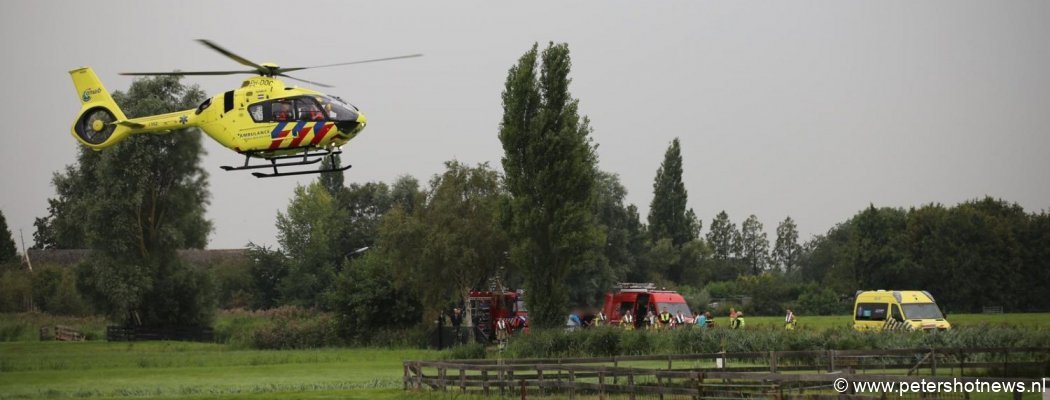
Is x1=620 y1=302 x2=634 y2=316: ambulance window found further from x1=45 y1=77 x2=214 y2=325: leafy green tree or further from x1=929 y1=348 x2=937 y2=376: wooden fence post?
x1=45 y1=77 x2=214 y2=325: leafy green tree

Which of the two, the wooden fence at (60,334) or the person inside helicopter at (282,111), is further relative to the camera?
the wooden fence at (60,334)

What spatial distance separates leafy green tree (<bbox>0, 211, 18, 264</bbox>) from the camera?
320 ft

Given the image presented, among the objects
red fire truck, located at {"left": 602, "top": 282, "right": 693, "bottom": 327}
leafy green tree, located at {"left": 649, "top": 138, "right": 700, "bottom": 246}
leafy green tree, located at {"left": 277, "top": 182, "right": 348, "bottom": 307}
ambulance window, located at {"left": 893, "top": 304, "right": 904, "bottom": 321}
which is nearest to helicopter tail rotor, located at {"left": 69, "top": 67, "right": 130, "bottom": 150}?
red fire truck, located at {"left": 602, "top": 282, "right": 693, "bottom": 327}

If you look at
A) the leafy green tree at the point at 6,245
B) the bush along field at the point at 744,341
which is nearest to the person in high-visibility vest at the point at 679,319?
the bush along field at the point at 744,341

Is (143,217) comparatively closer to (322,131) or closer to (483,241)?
(483,241)

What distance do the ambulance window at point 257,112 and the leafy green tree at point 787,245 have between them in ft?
392

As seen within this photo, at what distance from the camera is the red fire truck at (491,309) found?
4806cm

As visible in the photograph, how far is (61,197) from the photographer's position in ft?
209

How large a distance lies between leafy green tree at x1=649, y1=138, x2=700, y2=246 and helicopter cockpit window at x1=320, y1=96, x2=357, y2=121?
65.8 metres

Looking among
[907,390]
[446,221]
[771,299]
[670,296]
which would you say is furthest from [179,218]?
[907,390]

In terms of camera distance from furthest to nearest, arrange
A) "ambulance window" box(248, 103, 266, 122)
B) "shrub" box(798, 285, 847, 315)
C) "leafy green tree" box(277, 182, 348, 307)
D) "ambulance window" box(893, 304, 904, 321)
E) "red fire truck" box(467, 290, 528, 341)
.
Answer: "leafy green tree" box(277, 182, 348, 307) → "shrub" box(798, 285, 847, 315) → "red fire truck" box(467, 290, 528, 341) → "ambulance window" box(893, 304, 904, 321) → "ambulance window" box(248, 103, 266, 122)

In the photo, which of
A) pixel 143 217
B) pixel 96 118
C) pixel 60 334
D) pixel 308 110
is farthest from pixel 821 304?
pixel 308 110

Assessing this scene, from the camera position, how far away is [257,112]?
3072cm

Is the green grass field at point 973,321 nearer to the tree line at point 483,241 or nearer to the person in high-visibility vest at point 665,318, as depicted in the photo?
the person in high-visibility vest at point 665,318
